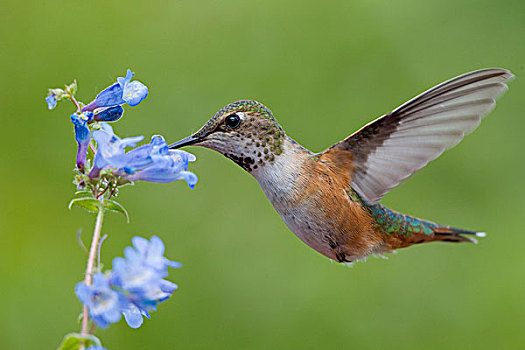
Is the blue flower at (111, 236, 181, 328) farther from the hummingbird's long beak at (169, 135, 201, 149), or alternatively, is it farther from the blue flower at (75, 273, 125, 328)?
the hummingbird's long beak at (169, 135, 201, 149)

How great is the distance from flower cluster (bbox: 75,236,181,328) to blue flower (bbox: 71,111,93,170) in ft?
1.37

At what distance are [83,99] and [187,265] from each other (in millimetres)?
1342

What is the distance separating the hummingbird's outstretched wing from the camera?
2.21 metres

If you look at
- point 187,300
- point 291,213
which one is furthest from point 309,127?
point 291,213

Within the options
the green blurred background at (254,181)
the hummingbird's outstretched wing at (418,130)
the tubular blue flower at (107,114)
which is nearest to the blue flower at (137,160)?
the tubular blue flower at (107,114)

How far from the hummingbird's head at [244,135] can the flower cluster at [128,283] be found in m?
0.95

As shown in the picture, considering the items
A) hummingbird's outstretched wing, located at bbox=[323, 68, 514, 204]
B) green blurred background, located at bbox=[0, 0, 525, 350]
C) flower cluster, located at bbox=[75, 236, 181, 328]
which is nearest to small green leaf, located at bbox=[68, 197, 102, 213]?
flower cluster, located at bbox=[75, 236, 181, 328]

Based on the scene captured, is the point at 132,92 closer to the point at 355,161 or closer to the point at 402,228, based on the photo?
the point at 355,161

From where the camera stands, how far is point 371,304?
4.04 meters

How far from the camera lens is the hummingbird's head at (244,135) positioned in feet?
7.79

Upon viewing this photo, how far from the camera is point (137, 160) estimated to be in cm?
166

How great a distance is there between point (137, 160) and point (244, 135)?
823 mm

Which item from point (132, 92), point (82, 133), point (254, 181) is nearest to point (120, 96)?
point (132, 92)

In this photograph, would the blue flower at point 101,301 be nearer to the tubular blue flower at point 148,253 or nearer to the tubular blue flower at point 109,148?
the tubular blue flower at point 148,253
